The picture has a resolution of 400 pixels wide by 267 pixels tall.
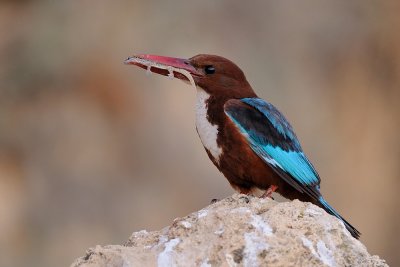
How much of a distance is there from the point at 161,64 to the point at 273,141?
56 centimetres

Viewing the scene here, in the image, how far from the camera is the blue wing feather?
11.5ft

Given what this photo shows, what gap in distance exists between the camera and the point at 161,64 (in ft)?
12.2

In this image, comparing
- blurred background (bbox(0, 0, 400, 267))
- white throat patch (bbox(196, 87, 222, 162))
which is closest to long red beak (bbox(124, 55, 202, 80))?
white throat patch (bbox(196, 87, 222, 162))

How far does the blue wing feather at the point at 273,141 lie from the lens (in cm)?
350

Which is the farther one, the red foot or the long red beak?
the long red beak

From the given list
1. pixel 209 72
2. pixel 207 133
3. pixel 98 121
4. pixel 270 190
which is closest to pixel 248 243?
pixel 270 190

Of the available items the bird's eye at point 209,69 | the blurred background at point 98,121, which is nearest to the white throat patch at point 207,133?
the bird's eye at point 209,69

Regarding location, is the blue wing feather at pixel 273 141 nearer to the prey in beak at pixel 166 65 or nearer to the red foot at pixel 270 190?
the red foot at pixel 270 190

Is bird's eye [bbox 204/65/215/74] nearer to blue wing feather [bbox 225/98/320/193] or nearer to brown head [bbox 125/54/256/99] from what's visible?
brown head [bbox 125/54/256/99]

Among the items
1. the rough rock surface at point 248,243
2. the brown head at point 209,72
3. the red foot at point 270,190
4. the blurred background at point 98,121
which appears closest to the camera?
the rough rock surface at point 248,243

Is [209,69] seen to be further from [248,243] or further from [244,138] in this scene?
[248,243]

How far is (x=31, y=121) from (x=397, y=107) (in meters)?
2.96

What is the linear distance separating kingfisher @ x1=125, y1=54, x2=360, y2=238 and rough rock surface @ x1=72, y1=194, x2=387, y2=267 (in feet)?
2.26

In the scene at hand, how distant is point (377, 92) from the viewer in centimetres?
746
